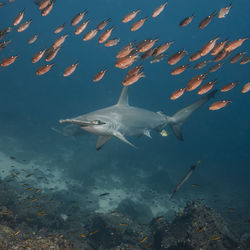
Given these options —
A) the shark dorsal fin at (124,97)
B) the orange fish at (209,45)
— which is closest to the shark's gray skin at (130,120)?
the shark dorsal fin at (124,97)

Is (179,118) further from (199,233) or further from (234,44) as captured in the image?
(199,233)

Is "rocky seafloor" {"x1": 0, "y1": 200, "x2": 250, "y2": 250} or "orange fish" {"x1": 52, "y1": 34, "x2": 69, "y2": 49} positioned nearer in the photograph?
"rocky seafloor" {"x1": 0, "y1": 200, "x2": 250, "y2": 250}

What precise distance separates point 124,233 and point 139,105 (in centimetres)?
7059

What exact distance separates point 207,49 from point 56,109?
63.3m

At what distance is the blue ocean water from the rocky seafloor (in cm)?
602

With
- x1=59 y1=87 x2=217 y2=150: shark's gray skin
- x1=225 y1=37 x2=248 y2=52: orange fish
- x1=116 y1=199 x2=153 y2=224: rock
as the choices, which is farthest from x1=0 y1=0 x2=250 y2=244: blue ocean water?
x1=116 y1=199 x2=153 y2=224: rock

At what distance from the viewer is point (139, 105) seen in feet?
253

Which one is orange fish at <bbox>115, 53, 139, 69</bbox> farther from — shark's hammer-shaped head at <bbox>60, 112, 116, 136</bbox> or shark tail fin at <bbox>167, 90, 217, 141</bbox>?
shark tail fin at <bbox>167, 90, 217, 141</bbox>

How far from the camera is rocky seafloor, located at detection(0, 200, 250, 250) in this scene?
A: 4.44m

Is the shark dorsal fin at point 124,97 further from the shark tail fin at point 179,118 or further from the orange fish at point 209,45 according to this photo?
the orange fish at point 209,45

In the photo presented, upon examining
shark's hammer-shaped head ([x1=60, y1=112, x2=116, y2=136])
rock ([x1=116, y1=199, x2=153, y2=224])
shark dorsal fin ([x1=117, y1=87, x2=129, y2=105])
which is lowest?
rock ([x1=116, y1=199, x2=153, y2=224])

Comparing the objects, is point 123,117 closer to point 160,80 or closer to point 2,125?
point 2,125

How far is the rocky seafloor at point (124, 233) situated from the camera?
4.44m

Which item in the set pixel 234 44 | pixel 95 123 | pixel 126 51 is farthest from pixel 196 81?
pixel 95 123
